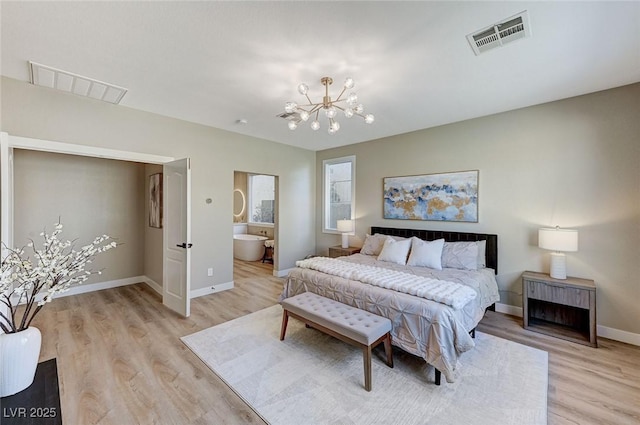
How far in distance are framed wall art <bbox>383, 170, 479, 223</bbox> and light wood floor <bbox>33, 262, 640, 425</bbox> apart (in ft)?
4.99

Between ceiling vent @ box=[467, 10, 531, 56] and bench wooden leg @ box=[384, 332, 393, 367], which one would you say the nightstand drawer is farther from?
ceiling vent @ box=[467, 10, 531, 56]

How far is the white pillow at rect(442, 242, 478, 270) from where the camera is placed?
3510 millimetres

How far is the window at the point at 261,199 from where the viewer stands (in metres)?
7.71

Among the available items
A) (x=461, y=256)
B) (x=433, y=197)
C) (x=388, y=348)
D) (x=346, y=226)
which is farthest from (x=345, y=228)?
(x=388, y=348)

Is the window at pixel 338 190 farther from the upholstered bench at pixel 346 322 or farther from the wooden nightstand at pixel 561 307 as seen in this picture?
the wooden nightstand at pixel 561 307

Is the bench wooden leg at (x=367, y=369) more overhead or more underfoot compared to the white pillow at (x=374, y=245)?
more underfoot

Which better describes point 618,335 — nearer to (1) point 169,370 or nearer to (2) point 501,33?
(2) point 501,33

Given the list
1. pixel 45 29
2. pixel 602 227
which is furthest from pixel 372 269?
pixel 45 29

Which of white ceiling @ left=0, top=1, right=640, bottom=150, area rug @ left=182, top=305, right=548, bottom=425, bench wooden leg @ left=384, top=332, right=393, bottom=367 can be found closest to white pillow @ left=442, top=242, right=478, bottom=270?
area rug @ left=182, top=305, right=548, bottom=425

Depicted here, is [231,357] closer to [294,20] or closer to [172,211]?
[172,211]

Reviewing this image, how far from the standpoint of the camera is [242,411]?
196 cm

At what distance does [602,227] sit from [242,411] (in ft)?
13.6

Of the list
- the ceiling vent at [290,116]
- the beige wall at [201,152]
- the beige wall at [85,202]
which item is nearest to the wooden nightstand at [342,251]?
the beige wall at [201,152]

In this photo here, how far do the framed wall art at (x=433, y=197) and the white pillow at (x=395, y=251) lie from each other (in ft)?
2.54
